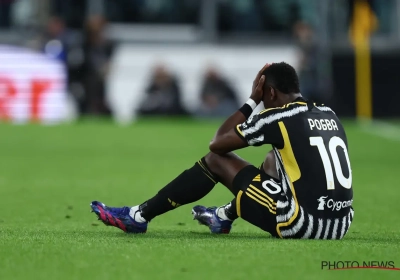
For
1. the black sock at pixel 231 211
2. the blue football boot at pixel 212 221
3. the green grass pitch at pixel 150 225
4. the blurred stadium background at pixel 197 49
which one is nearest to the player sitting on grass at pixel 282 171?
the green grass pitch at pixel 150 225

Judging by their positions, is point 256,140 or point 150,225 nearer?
point 256,140

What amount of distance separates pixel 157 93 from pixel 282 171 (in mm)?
17084

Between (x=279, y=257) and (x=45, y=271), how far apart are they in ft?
5.02

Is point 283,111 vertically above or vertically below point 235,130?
above

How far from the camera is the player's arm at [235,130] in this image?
754 centimetres

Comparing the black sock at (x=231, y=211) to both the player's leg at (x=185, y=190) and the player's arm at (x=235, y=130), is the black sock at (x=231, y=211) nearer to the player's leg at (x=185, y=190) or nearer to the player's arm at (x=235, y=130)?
the player's leg at (x=185, y=190)

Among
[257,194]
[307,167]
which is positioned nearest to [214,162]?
[257,194]

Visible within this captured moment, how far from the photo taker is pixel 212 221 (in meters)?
8.21

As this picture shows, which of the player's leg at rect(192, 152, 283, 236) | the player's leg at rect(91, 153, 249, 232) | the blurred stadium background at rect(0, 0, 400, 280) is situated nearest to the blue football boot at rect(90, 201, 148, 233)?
the player's leg at rect(91, 153, 249, 232)

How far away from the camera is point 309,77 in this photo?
24766 millimetres

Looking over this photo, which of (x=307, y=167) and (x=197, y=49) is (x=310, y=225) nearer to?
(x=307, y=167)

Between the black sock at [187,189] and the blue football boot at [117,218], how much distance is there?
7.8 inches

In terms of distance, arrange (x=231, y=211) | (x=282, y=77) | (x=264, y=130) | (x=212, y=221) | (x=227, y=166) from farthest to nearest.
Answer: (x=212, y=221) → (x=231, y=211) → (x=227, y=166) → (x=282, y=77) → (x=264, y=130)

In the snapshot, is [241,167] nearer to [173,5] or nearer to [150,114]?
[150,114]
